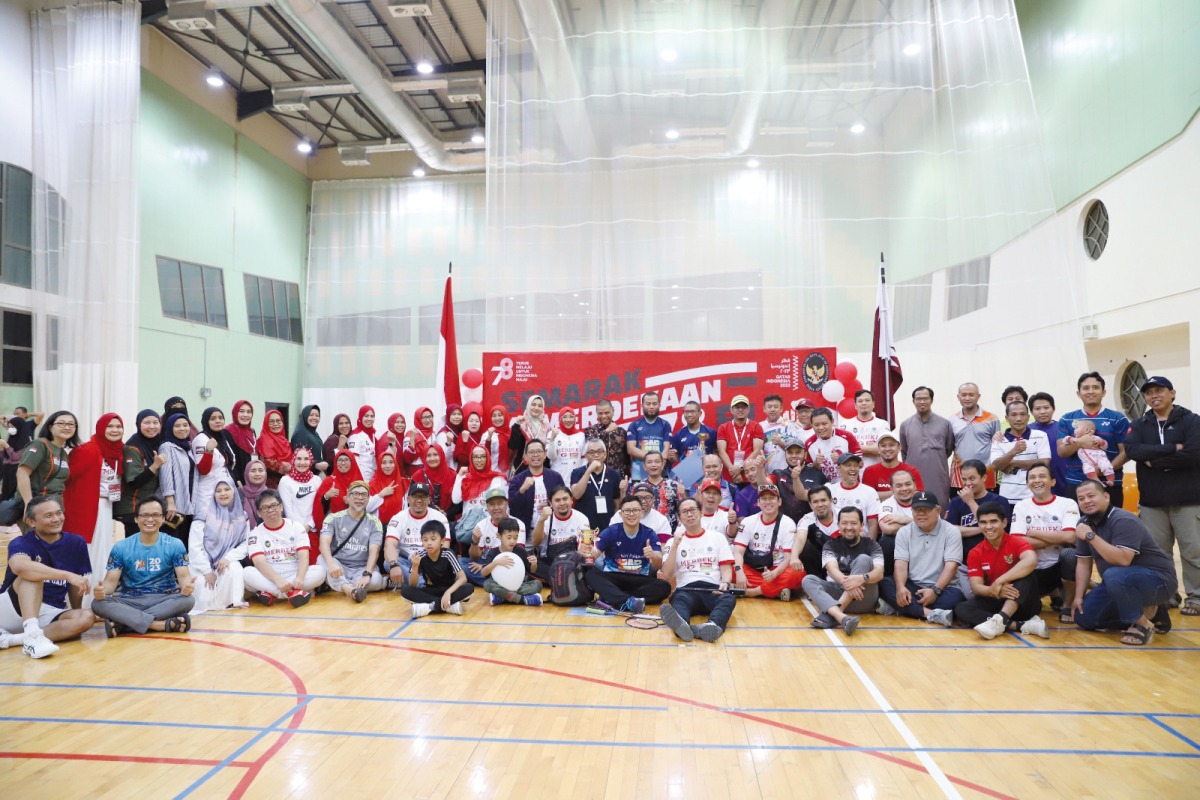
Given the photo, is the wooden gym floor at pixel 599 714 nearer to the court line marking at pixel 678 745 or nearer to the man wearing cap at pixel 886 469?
the court line marking at pixel 678 745

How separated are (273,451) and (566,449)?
3222 mm

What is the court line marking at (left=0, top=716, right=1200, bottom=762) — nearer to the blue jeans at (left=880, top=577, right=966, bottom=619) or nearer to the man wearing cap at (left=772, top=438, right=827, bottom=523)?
the blue jeans at (left=880, top=577, right=966, bottom=619)

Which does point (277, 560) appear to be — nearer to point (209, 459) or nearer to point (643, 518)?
point (209, 459)

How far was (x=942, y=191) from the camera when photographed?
11859mm

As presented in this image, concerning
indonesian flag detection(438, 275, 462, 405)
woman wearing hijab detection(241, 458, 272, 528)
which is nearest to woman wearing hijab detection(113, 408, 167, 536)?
woman wearing hijab detection(241, 458, 272, 528)

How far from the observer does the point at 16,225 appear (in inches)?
508

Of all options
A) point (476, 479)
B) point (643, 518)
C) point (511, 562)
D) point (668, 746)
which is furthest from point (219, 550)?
point (668, 746)

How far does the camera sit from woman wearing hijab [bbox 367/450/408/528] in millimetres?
7949

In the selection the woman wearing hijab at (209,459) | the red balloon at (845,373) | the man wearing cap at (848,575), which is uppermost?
the red balloon at (845,373)

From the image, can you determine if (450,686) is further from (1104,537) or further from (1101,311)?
(1101,311)

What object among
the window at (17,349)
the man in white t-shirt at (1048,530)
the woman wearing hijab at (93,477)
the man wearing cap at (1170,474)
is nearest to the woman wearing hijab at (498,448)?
the woman wearing hijab at (93,477)

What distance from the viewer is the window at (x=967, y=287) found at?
11328 mm

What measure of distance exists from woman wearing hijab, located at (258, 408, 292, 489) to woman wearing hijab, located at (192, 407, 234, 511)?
Answer: 556 mm

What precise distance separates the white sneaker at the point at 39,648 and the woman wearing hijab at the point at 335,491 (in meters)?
2.54
